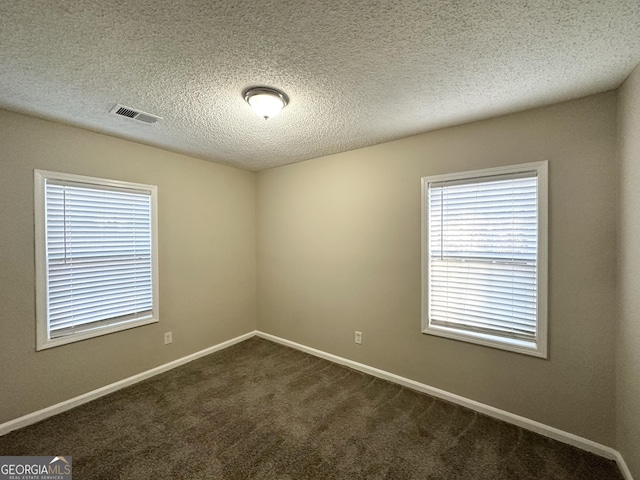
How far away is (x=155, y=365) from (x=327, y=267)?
2215 mm

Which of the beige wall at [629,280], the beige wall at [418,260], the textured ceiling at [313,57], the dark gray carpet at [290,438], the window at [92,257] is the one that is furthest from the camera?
the window at [92,257]

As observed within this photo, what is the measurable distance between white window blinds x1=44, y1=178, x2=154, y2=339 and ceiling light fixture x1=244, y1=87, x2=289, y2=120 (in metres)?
1.80

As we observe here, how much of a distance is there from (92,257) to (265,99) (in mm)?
2220

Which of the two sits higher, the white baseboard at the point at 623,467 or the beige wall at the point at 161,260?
the beige wall at the point at 161,260

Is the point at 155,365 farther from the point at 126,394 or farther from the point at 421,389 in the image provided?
the point at 421,389

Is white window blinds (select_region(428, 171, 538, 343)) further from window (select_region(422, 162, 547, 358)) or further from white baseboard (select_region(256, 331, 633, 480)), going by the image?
white baseboard (select_region(256, 331, 633, 480))

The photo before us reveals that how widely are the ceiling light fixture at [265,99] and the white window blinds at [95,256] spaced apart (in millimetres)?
1796

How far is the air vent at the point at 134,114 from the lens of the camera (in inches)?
82.3

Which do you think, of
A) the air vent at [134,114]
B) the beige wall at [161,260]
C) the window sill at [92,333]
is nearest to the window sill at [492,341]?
the beige wall at [161,260]

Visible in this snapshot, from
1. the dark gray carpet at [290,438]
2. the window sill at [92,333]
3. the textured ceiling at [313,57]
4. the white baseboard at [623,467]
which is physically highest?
the textured ceiling at [313,57]

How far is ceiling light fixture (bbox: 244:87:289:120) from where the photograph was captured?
5.90 ft

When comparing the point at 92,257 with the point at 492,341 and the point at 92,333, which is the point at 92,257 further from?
the point at 492,341

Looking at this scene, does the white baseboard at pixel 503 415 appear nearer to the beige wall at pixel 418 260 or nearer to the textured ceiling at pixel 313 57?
the beige wall at pixel 418 260

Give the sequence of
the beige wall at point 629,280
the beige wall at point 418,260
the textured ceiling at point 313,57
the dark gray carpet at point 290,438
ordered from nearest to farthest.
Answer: the textured ceiling at point 313,57 → the beige wall at point 629,280 → the dark gray carpet at point 290,438 → the beige wall at point 418,260
